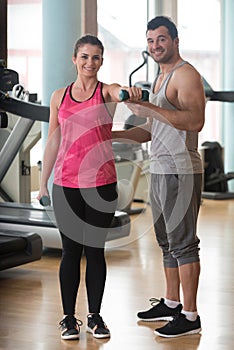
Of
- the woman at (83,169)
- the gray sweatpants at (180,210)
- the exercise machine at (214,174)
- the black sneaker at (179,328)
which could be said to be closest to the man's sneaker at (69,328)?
the woman at (83,169)

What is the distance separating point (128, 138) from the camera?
3684 mm

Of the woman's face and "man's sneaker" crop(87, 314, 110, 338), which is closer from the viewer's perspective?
the woman's face

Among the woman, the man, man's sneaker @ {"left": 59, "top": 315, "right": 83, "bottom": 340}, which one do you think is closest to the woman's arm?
the woman

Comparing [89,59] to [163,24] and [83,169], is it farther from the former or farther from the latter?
[83,169]

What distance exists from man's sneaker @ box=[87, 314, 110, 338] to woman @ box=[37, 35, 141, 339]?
0.02m

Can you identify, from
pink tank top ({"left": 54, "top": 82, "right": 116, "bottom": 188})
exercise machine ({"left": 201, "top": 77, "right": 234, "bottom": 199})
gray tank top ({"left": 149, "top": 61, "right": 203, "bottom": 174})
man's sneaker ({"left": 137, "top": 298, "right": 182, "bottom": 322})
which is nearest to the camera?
pink tank top ({"left": 54, "top": 82, "right": 116, "bottom": 188})

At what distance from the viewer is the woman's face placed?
3.42 metres

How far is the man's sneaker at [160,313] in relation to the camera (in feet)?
12.5

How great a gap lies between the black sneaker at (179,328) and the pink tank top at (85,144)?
74 centimetres

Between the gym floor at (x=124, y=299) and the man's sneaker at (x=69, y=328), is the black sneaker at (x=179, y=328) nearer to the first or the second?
the gym floor at (x=124, y=299)

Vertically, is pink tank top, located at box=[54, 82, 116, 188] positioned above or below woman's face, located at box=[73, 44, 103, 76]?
below

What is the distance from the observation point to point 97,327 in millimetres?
3549

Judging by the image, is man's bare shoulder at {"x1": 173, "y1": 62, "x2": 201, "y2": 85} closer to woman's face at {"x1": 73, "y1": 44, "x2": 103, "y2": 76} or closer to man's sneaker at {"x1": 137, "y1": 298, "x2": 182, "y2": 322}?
woman's face at {"x1": 73, "y1": 44, "x2": 103, "y2": 76}

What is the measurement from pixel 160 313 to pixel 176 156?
2.72 ft
